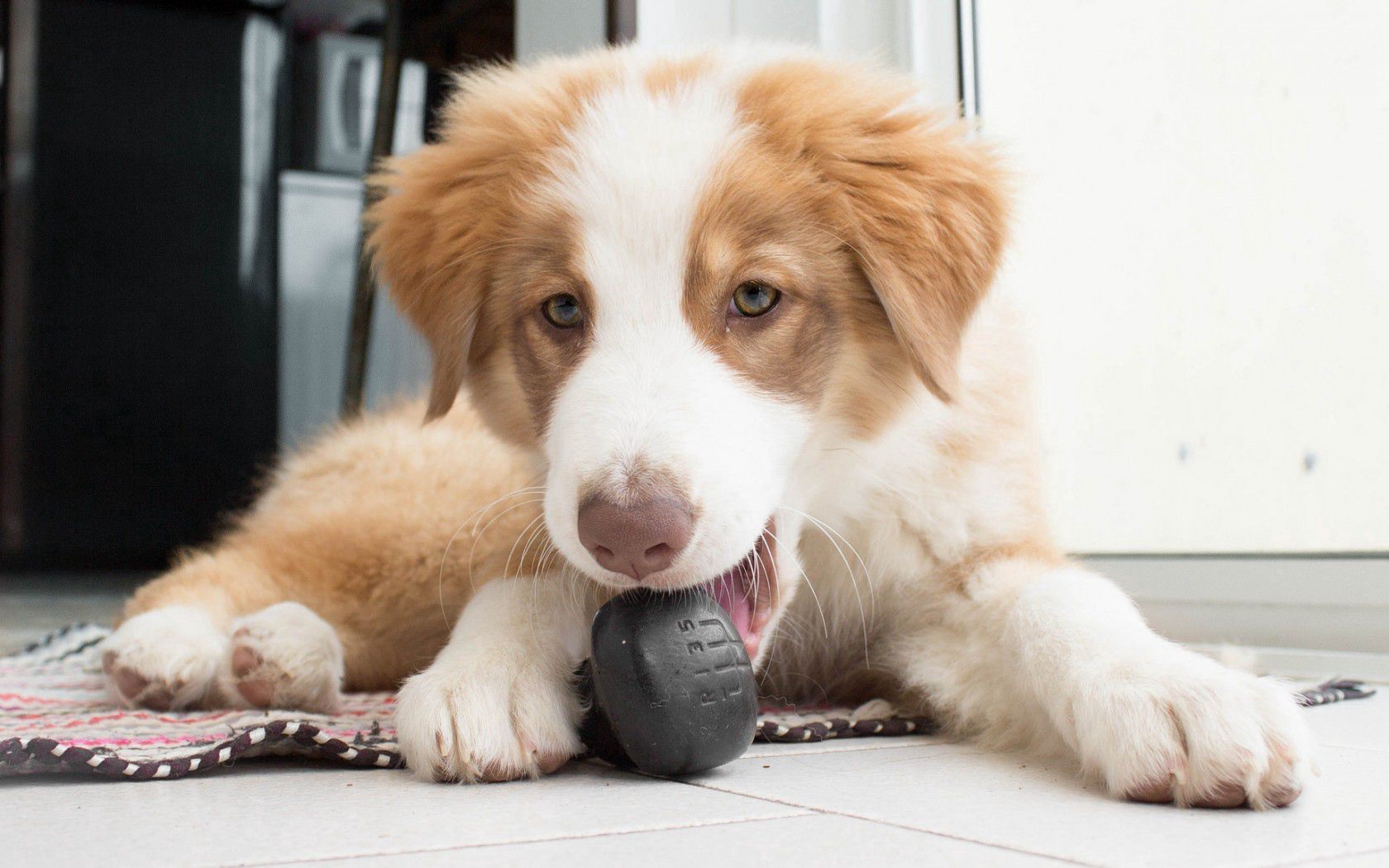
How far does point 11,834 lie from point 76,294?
5356 millimetres

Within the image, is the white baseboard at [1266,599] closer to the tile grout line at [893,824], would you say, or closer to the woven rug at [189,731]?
the woven rug at [189,731]

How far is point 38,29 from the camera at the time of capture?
5816 mm

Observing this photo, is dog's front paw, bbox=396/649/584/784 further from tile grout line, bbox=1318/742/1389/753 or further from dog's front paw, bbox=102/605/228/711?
tile grout line, bbox=1318/742/1389/753

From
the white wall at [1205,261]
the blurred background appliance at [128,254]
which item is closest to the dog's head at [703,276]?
the white wall at [1205,261]

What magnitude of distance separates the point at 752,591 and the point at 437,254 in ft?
2.25

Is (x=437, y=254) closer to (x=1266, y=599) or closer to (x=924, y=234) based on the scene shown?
(x=924, y=234)

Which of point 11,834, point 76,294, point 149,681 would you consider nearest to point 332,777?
point 11,834

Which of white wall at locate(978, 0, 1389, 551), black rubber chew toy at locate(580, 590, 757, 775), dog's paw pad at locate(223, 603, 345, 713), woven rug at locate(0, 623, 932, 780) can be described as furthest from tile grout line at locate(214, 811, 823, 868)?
white wall at locate(978, 0, 1389, 551)

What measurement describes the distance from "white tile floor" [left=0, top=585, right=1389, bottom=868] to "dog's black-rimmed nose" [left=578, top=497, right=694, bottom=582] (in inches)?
9.1

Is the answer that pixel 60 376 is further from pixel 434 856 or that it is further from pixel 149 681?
pixel 434 856

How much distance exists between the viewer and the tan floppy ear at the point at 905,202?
1728 mm

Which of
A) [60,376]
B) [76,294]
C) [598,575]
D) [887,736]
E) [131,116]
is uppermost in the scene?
[131,116]

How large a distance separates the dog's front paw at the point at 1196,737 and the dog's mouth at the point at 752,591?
418 millimetres

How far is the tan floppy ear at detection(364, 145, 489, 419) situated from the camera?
189 cm
